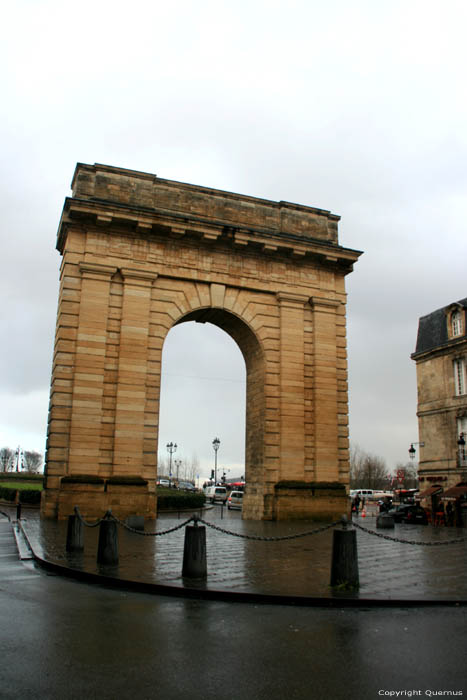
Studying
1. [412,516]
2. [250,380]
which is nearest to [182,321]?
[250,380]

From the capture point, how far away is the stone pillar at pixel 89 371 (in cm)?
2016

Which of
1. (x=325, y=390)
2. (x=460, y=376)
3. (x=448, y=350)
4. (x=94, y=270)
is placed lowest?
(x=325, y=390)

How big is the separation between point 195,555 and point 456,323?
108 ft

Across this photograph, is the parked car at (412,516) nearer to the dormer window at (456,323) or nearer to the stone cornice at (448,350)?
the stone cornice at (448,350)

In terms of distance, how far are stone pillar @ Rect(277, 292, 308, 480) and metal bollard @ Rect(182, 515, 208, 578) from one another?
14.0 m

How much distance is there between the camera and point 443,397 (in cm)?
3738

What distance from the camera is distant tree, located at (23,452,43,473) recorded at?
14888 cm

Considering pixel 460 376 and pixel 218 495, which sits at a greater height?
pixel 460 376

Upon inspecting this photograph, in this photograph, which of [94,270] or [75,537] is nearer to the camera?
[75,537]

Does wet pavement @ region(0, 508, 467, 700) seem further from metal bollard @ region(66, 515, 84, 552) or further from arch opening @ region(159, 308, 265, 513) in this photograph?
arch opening @ region(159, 308, 265, 513)

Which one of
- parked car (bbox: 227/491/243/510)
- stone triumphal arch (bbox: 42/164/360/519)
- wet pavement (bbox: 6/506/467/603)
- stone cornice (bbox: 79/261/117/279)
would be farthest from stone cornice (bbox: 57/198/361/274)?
parked car (bbox: 227/491/243/510)

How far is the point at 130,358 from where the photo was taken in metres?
21.3

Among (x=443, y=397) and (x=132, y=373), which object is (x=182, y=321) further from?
A: (x=443, y=397)

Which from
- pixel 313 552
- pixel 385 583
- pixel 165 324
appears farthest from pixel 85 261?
pixel 385 583
